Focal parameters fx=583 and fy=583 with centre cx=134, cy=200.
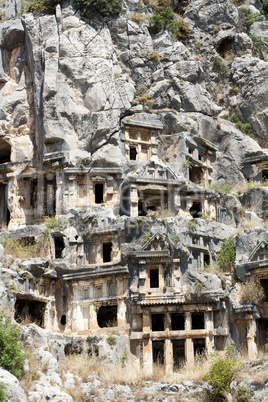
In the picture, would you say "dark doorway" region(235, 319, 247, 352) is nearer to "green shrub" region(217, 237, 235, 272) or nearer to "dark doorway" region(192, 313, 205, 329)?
"green shrub" region(217, 237, 235, 272)

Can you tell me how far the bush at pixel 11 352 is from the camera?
23312 millimetres

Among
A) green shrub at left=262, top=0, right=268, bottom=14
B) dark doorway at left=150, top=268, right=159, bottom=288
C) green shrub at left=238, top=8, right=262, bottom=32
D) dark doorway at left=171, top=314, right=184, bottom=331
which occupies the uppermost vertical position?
green shrub at left=262, top=0, right=268, bottom=14

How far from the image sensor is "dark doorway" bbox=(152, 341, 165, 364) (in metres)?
34.4

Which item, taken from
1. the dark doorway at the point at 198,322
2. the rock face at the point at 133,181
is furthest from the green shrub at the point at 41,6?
the dark doorway at the point at 198,322

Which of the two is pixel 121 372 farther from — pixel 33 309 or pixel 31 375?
pixel 33 309

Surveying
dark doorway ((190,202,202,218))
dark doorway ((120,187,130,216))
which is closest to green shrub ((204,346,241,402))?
dark doorway ((120,187,130,216))

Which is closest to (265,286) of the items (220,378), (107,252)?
(220,378)

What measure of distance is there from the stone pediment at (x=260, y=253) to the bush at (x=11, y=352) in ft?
49.0

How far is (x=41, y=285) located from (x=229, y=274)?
11.1m

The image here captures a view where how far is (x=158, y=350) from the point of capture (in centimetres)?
3619

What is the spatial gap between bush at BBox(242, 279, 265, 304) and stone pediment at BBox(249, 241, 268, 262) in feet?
4.57

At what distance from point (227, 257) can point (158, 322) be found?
19.8 feet

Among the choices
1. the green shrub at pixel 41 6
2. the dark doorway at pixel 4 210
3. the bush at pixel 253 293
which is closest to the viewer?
the bush at pixel 253 293

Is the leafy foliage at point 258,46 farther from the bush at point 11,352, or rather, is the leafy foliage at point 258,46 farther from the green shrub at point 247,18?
the bush at point 11,352
